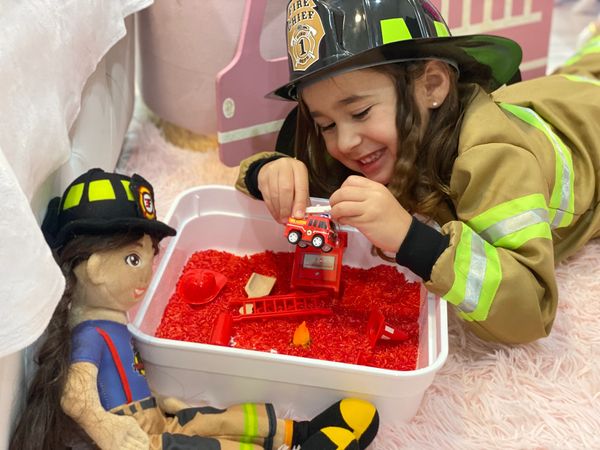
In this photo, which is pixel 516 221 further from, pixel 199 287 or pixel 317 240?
pixel 199 287

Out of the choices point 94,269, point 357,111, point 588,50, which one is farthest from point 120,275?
point 588,50

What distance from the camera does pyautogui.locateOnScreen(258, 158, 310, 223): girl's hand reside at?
93 centimetres

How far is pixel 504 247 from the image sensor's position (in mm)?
823

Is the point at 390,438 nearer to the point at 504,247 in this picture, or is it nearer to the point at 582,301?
the point at 504,247

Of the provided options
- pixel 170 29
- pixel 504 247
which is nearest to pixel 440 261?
pixel 504 247

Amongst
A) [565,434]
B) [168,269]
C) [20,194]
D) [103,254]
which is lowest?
[565,434]

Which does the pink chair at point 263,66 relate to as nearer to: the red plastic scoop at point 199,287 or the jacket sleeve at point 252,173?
the jacket sleeve at point 252,173

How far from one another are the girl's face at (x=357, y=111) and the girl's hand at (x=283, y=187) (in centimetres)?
6

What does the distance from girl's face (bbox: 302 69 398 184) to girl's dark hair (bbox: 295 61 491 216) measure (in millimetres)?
13

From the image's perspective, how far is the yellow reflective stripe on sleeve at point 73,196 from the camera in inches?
28.8

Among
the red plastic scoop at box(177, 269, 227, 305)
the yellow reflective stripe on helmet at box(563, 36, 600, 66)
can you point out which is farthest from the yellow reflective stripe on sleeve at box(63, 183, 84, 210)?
the yellow reflective stripe on helmet at box(563, 36, 600, 66)

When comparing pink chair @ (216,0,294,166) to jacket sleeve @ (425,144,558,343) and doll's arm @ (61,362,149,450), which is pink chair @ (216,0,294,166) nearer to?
jacket sleeve @ (425,144,558,343)

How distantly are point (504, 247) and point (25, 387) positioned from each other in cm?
55

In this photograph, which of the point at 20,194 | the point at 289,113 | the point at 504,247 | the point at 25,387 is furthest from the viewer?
the point at 289,113
